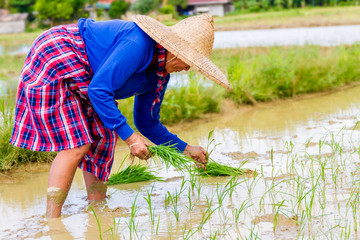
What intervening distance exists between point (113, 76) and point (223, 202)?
1.10 m

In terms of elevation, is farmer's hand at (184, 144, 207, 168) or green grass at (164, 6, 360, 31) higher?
green grass at (164, 6, 360, 31)

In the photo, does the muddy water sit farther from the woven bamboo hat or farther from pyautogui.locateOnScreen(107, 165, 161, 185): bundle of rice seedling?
the woven bamboo hat

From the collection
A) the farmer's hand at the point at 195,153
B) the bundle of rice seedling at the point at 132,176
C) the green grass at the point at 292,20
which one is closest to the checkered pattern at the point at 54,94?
the farmer's hand at the point at 195,153

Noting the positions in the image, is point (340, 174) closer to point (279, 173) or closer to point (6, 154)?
point (279, 173)

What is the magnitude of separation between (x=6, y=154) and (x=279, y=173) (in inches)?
82.3

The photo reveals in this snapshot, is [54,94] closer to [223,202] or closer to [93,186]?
[93,186]

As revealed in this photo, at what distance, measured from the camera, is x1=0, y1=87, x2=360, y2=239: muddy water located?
103 inches

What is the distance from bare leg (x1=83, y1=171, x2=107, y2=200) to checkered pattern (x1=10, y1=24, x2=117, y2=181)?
0.47 m

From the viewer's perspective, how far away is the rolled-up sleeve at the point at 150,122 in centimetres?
312

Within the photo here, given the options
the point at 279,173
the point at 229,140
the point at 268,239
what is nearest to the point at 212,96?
the point at 229,140

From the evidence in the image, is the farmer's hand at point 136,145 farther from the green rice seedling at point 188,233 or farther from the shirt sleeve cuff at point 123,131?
the green rice seedling at point 188,233

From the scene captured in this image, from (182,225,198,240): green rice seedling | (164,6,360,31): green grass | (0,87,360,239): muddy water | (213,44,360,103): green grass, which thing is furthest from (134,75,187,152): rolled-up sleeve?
(164,6,360,31): green grass

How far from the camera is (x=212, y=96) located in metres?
5.82

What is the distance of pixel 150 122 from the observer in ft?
10.3
